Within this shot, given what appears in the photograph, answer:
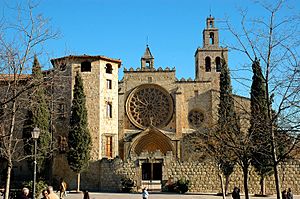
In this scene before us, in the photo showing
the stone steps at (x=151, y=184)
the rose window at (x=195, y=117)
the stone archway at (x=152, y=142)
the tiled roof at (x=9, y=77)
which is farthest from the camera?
the rose window at (x=195, y=117)

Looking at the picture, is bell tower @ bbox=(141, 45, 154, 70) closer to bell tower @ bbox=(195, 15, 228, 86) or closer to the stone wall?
bell tower @ bbox=(195, 15, 228, 86)

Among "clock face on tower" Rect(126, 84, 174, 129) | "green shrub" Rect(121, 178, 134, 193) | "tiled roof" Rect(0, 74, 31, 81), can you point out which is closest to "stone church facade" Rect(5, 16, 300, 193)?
"clock face on tower" Rect(126, 84, 174, 129)

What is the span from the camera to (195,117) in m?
48.4

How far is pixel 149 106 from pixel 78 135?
16038mm

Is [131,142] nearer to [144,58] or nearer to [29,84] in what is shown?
[144,58]

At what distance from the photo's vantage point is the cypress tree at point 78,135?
3312 centimetres

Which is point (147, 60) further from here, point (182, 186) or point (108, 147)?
point (182, 186)

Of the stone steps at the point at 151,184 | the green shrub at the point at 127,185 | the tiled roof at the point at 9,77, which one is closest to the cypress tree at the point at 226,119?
the green shrub at the point at 127,185

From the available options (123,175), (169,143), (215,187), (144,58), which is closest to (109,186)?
(123,175)

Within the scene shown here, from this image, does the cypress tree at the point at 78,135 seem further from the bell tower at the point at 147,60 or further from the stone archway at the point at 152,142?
the bell tower at the point at 147,60

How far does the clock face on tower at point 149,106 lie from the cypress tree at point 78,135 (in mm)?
13895

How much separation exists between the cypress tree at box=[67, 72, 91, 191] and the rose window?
17.2 meters

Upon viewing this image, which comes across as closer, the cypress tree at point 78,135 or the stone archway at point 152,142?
the cypress tree at point 78,135

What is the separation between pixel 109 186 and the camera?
1364 inches
